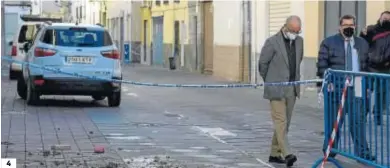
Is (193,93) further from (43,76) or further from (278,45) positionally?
(278,45)

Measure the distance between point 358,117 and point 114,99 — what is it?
33.0 ft

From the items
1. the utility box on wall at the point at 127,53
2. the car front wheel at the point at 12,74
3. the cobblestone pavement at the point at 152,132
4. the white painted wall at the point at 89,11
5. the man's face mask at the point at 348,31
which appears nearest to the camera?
the man's face mask at the point at 348,31

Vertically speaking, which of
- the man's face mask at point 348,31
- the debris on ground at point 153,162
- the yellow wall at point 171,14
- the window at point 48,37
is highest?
the yellow wall at point 171,14

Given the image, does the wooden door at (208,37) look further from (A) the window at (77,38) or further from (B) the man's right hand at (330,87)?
(B) the man's right hand at (330,87)

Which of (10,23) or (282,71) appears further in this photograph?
(10,23)

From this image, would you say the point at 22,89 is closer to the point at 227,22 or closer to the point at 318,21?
the point at 318,21

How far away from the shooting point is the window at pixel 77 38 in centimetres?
1780

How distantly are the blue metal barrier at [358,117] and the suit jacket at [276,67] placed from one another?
2.92 ft

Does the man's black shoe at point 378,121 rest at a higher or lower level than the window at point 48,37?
lower

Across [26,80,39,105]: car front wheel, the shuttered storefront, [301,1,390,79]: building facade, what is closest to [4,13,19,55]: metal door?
the shuttered storefront

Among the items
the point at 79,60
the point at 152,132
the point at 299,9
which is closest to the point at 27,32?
the point at 299,9

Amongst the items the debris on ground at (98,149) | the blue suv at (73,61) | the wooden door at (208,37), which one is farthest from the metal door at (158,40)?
the debris on ground at (98,149)

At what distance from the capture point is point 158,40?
46.1 m

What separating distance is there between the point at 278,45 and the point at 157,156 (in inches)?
78.1
